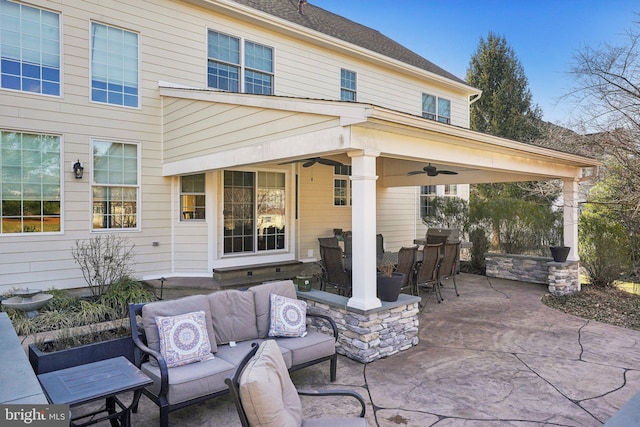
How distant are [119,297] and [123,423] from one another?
11.5 feet

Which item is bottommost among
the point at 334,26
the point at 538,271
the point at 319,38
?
the point at 538,271

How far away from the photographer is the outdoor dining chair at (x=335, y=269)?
21.6 feet

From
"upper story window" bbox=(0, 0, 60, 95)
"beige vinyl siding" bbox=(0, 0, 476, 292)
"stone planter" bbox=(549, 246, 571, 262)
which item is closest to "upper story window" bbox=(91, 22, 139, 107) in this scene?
"beige vinyl siding" bbox=(0, 0, 476, 292)

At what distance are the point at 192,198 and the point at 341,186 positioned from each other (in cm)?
408

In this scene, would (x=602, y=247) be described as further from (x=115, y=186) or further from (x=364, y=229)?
(x=115, y=186)

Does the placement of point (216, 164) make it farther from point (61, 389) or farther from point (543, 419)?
point (543, 419)

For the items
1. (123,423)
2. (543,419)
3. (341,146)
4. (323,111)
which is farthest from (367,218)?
(123,423)

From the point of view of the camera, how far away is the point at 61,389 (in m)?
2.69

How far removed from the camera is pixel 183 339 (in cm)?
350

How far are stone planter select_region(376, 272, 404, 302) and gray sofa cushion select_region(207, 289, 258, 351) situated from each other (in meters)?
1.66

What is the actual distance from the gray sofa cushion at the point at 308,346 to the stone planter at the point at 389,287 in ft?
3.51

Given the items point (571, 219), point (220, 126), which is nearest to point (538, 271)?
point (571, 219)

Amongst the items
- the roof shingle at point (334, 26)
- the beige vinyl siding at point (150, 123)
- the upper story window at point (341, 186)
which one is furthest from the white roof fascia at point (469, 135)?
the roof shingle at point (334, 26)

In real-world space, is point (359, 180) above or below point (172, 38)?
below
